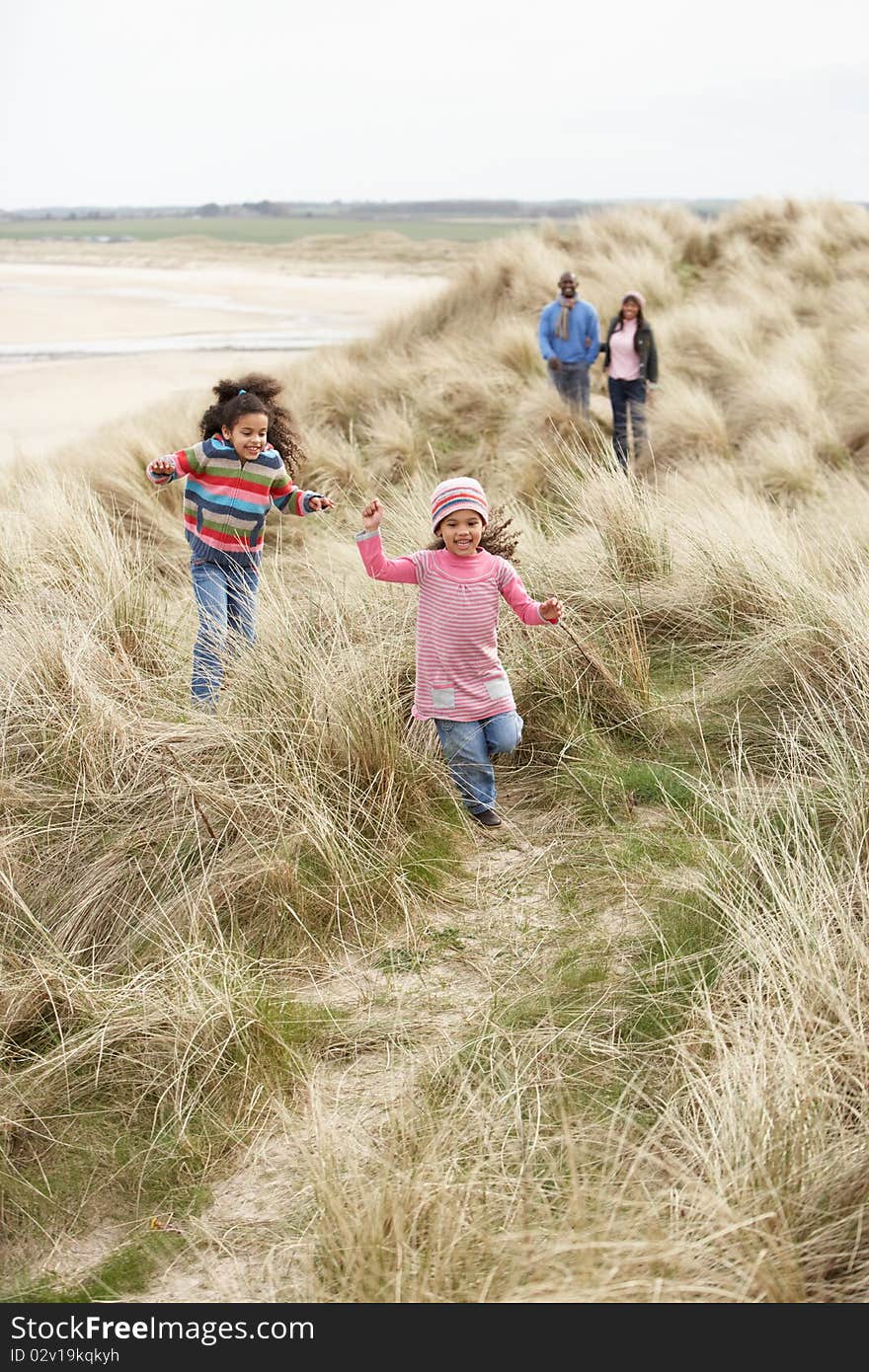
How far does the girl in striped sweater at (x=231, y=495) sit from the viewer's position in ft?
17.6

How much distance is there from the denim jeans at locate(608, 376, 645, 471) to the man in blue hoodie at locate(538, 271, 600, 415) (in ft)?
1.30

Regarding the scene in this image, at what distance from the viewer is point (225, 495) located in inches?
216

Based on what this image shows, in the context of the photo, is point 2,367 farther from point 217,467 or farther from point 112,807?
point 112,807

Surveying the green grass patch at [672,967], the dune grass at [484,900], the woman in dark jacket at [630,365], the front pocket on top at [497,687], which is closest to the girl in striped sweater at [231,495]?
the dune grass at [484,900]

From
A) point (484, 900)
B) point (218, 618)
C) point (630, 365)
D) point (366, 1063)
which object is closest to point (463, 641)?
point (484, 900)

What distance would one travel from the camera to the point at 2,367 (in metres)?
22.1

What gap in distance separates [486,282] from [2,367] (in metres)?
9.57

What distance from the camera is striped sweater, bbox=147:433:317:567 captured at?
216 inches

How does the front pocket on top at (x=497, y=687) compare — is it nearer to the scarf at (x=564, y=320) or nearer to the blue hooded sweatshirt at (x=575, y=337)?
the blue hooded sweatshirt at (x=575, y=337)

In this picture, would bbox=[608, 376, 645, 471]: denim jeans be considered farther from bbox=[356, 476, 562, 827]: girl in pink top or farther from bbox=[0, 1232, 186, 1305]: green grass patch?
bbox=[0, 1232, 186, 1305]: green grass patch

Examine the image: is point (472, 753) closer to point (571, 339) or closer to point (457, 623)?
point (457, 623)

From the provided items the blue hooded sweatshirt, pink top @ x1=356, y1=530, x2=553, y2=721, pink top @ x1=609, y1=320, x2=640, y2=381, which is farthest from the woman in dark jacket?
pink top @ x1=356, y1=530, x2=553, y2=721

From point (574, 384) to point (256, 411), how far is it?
20.6 feet
